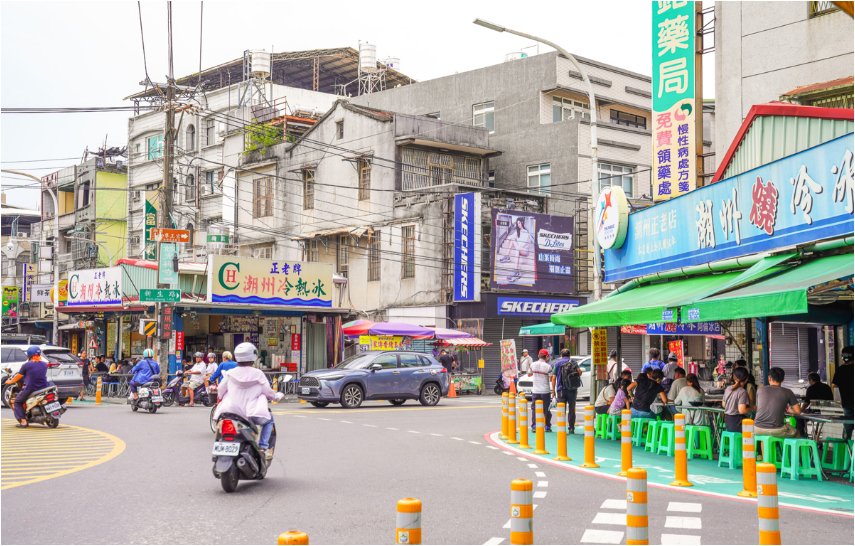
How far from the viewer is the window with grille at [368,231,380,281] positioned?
37781 millimetres

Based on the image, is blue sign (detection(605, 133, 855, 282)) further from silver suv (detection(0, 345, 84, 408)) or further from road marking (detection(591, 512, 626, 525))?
silver suv (detection(0, 345, 84, 408))

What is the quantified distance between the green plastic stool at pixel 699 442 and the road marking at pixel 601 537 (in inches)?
256

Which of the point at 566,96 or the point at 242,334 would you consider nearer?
the point at 242,334

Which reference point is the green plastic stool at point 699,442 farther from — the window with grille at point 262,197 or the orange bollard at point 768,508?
the window with grille at point 262,197

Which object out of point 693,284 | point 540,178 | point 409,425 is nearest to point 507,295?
point 540,178

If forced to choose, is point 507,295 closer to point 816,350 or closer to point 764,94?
point 816,350

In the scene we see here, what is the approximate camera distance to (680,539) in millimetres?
7453

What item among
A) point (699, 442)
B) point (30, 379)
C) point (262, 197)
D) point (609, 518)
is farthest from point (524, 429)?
point (262, 197)

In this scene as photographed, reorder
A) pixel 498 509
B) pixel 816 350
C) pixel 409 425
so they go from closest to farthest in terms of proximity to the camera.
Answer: pixel 498 509
pixel 409 425
pixel 816 350

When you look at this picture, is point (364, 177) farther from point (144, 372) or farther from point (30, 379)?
point (30, 379)

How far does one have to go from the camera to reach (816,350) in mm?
34656

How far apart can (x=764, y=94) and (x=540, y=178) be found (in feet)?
58.6

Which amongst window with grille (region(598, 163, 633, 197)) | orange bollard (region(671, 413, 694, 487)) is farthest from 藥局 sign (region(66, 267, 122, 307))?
orange bollard (region(671, 413, 694, 487))

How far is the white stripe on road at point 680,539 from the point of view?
734cm
